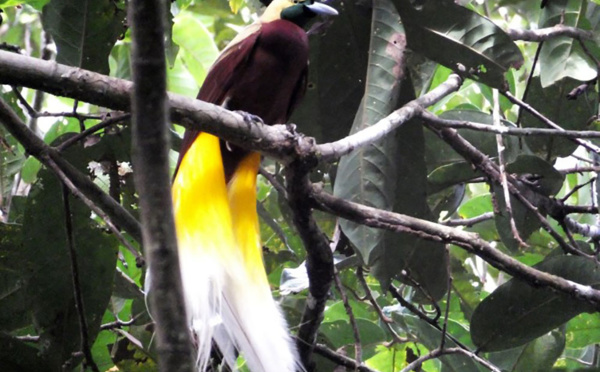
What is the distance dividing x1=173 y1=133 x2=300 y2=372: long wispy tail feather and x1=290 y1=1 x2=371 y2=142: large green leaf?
253 millimetres

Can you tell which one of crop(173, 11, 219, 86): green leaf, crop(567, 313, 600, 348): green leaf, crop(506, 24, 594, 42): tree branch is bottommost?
crop(567, 313, 600, 348): green leaf

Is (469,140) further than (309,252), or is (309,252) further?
(469,140)

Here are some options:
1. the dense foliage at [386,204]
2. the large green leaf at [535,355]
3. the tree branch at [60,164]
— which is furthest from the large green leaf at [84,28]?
the large green leaf at [535,355]

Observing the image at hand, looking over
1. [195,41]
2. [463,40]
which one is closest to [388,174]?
[463,40]

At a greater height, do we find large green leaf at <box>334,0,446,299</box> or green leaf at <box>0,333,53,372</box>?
large green leaf at <box>334,0,446,299</box>

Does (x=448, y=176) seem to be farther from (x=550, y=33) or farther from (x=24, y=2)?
(x=24, y=2)

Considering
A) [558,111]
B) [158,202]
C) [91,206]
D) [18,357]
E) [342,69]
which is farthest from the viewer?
[558,111]

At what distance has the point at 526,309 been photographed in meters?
2.19

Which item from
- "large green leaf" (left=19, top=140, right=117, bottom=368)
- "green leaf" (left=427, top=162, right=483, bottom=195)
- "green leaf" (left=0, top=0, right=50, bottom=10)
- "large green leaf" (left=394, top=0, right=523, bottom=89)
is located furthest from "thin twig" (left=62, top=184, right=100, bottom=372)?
"green leaf" (left=427, top=162, right=483, bottom=195)

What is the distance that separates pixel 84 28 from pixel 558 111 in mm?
1513

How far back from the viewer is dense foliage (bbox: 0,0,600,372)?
1927mm

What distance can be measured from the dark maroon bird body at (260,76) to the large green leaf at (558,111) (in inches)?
30.1

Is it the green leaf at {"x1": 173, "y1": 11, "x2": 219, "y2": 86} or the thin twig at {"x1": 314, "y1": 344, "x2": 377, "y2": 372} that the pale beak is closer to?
the thin twig at {"x1": 314, "y1": 344, "x2": 377, "y2": 372}

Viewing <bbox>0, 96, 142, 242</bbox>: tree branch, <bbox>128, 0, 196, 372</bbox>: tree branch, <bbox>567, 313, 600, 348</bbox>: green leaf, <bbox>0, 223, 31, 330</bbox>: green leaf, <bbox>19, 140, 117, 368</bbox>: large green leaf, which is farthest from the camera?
<bbox>567, 313, 600, 348</bbox>: green leaf
